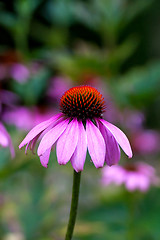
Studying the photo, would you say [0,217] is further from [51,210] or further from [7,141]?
[7,141]

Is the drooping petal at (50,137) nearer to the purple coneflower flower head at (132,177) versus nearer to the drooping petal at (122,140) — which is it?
the drooping petal at (122,140)

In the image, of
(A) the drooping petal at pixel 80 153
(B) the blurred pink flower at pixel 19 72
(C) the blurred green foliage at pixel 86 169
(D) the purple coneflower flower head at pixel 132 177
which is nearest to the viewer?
(A) the drooping petal at pixel 80 153

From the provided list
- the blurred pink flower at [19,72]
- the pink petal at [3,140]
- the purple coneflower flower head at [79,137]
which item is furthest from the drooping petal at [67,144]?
the blurred pink flower at [19,72]

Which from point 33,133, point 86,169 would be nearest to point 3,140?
point 33,133

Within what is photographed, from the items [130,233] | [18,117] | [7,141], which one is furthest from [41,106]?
[7,141]

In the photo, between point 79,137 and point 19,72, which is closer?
point 79,137

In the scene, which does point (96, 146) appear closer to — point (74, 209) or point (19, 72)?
point (74, 209)

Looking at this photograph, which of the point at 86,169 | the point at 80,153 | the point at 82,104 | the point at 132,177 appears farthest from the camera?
the point at 86,169

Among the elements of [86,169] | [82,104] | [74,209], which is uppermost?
[82,104]
